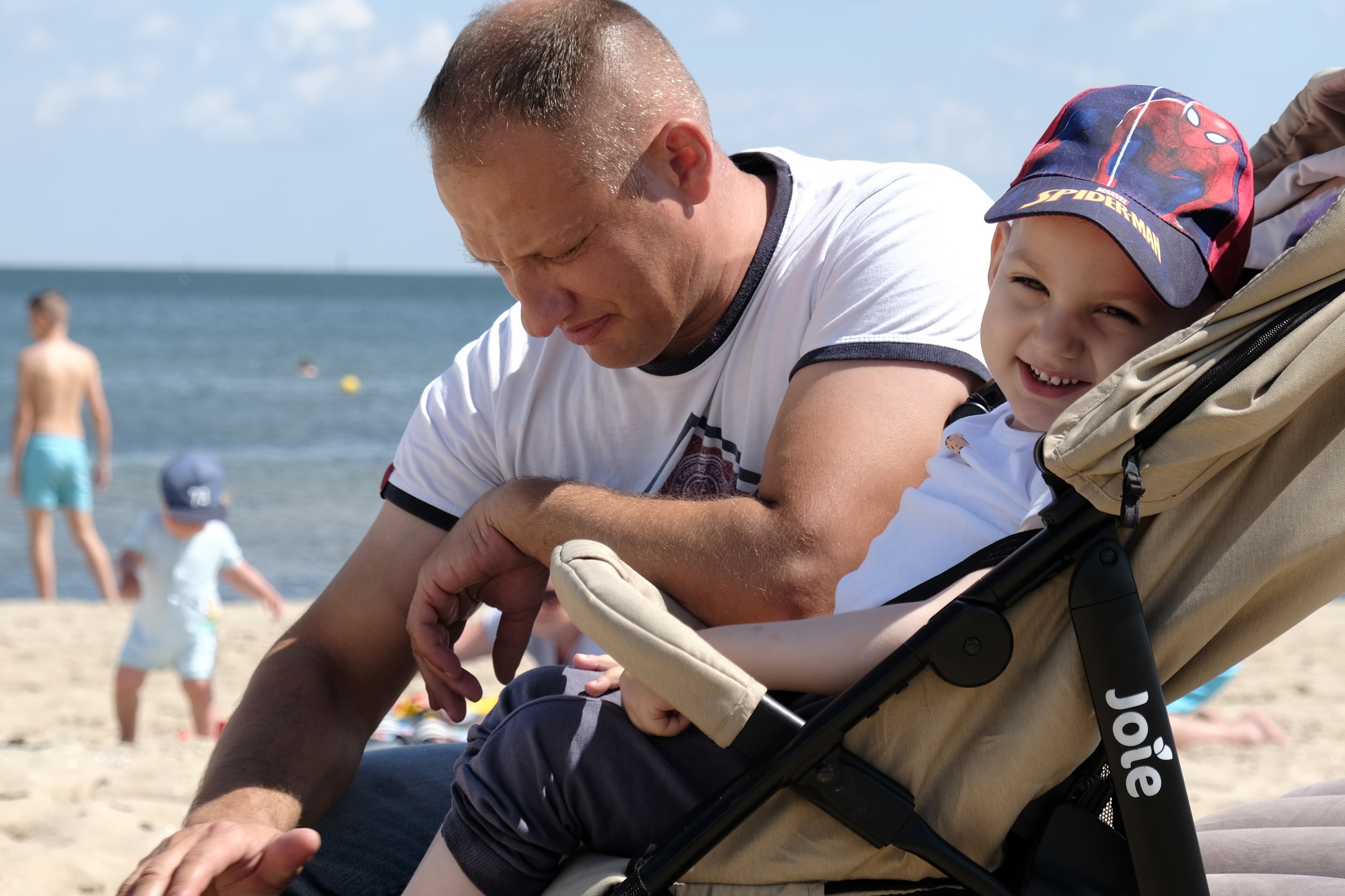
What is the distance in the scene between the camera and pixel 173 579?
637 cm

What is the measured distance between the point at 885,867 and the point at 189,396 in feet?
83.5

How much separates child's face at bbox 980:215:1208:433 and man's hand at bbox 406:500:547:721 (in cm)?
98

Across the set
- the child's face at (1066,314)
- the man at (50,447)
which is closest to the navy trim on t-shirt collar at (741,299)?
the child's face at (1066,314)

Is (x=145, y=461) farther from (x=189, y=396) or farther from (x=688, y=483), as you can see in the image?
(x=688, y=483)

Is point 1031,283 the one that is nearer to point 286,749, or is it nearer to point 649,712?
point 649,712

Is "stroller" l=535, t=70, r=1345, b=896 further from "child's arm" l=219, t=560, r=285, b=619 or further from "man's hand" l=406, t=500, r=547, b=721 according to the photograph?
"child's arm" l=219, t=560, r=285, b=619

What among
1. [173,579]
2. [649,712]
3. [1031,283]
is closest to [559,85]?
[1031,283]

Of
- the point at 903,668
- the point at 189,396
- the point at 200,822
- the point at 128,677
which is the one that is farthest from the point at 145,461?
the point at 903,668

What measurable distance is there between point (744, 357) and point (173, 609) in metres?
4.84

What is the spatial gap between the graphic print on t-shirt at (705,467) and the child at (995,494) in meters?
0.62

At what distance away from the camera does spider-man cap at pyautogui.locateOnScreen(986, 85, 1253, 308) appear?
62.7 inches

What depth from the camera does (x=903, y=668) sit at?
145 centimetres

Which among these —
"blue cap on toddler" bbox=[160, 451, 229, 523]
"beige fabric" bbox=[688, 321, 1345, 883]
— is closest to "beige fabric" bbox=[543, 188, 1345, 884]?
"beige fabric" bbox=[688, 321, 1345, 883]

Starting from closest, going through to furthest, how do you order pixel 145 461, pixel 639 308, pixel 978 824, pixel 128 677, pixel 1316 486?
pixel 1316 486 → pixel 978 824 → pixel 639 308 → pixel 128 677 → pixel 145 461
